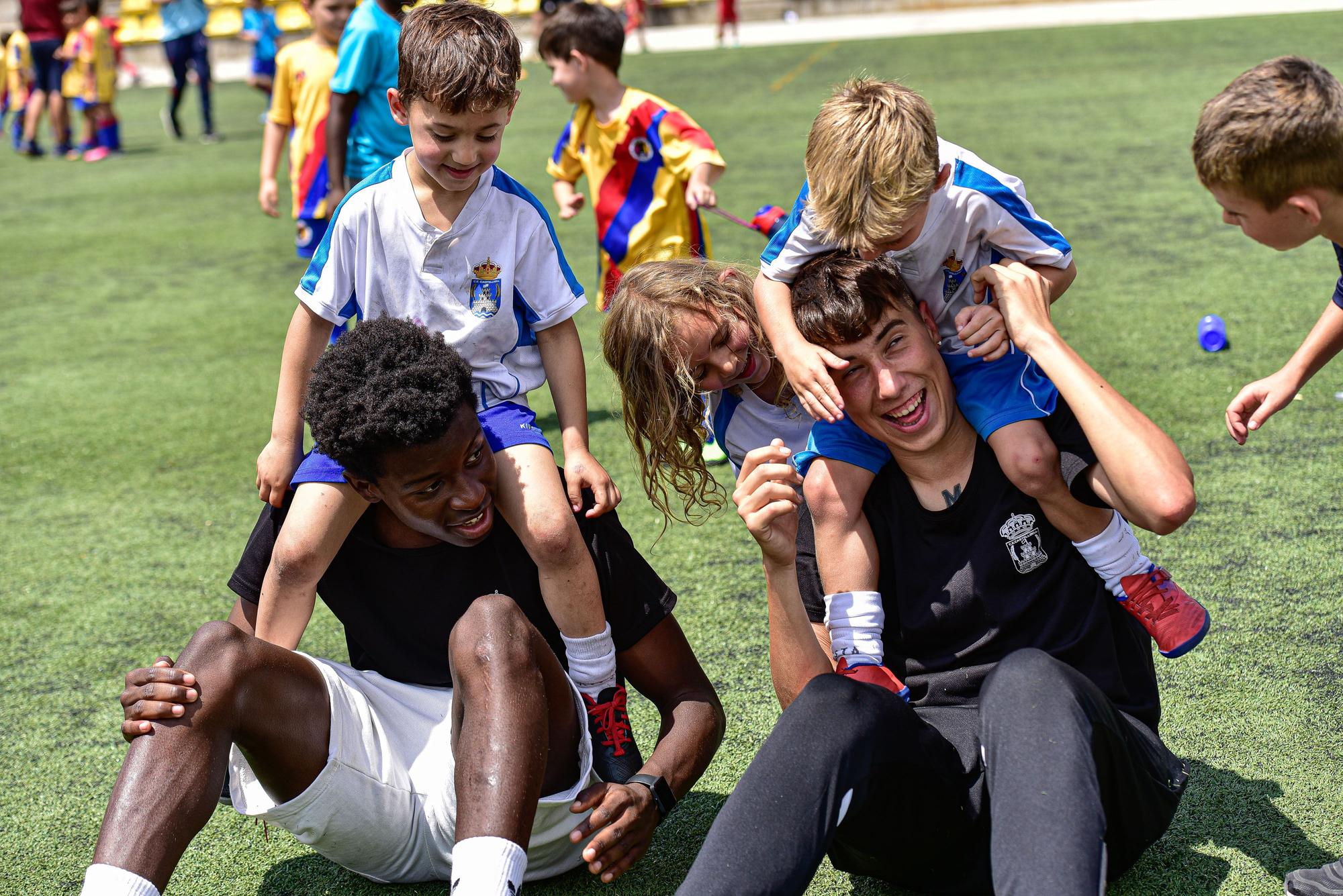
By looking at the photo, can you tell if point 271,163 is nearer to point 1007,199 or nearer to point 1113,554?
point 1007,199

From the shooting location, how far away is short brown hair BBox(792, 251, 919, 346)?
2.58 metres

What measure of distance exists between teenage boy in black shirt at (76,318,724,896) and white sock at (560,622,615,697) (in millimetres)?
63

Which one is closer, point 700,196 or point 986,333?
point 986,333

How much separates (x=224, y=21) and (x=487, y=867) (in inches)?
1216

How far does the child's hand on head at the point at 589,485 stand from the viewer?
9.37ft

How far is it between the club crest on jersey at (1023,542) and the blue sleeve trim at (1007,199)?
2.18 ft

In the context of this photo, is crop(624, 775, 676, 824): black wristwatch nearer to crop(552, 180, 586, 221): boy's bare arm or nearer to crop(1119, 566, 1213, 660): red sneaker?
crop(1119, 566, 1213, 660): red sneaker

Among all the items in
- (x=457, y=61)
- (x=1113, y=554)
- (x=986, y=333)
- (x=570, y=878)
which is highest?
(x=457, y=61)

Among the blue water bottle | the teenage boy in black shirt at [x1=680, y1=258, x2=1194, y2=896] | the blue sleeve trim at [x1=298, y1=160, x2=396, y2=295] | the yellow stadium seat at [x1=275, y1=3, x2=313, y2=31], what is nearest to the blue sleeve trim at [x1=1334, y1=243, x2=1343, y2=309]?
the teenage boy in black shirt at [x1=680, y1=258, x2=1194, y2=896]

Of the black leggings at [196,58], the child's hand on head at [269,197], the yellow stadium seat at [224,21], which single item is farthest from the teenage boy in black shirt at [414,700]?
the yellow stadium seat at [224,21]

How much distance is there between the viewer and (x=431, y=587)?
277 cm

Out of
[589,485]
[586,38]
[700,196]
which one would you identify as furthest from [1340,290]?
[586,38]

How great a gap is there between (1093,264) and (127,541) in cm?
533

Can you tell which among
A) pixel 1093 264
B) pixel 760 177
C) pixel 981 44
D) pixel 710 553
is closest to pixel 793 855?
pixel 710 553
